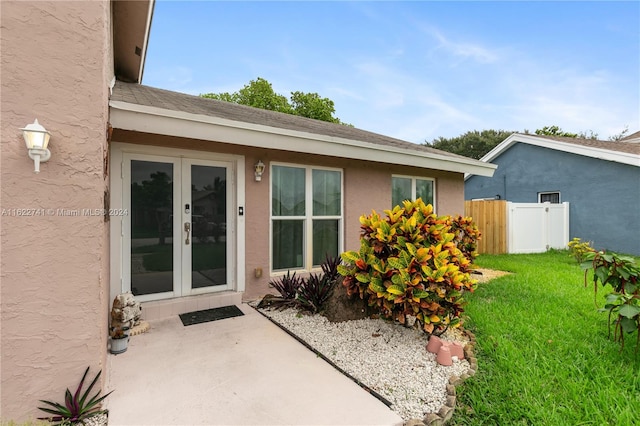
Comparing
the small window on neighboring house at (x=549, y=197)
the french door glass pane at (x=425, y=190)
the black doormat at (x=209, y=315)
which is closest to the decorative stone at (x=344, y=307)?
the black doormat at (x=209, y=315)

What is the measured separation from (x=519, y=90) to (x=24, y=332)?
21091 mm

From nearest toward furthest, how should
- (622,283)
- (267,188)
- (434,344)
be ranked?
(622,283) < (434,344) < (267,188)

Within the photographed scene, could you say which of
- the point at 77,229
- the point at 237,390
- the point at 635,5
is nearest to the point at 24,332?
the point at 77,229

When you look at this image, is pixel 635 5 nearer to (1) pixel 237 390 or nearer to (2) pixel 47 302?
(1) pixel 237 390

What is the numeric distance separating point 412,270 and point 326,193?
10.7 feet

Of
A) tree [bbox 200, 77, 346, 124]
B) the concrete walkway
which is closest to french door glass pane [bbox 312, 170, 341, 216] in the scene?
the concrete walkway

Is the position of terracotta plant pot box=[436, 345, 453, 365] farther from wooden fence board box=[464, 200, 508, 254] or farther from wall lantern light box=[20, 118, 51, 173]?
wooden fence board box=[464, 200, 508, 254]

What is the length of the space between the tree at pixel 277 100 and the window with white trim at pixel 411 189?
62.2 ft

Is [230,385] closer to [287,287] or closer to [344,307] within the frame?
[344,307]

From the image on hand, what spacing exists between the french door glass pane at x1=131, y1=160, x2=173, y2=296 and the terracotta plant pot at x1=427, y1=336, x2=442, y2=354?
3.97 meters

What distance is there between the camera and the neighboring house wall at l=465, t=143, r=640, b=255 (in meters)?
11.0

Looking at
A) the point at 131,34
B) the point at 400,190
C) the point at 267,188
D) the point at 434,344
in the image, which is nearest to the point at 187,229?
the point at 267,188

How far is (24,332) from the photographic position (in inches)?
88.6

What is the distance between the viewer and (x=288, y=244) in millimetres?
5891
